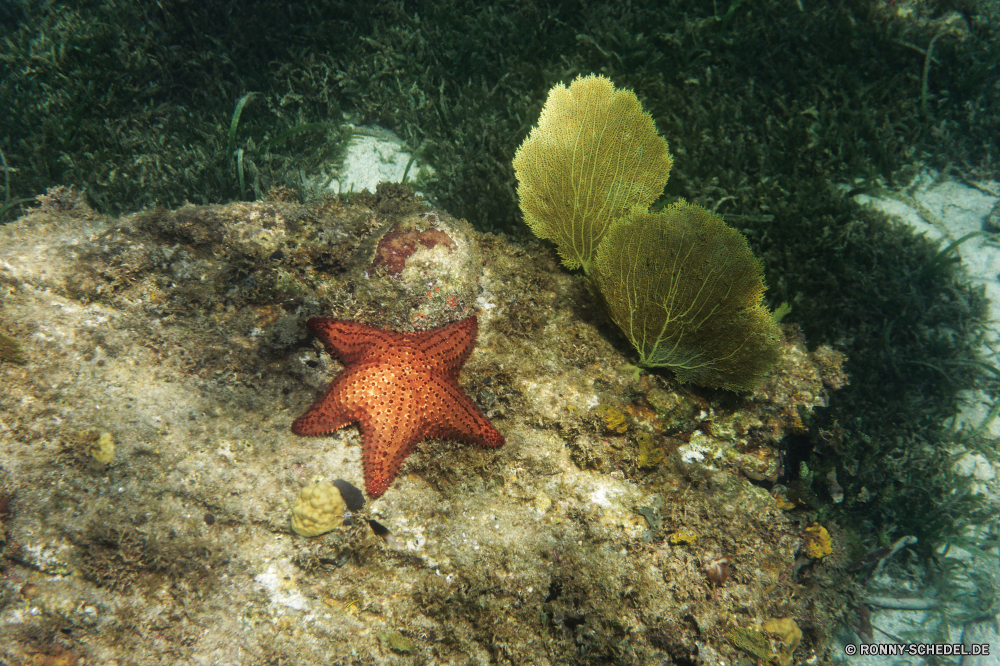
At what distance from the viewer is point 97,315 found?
293 cm

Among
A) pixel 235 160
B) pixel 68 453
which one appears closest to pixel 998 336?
pixel 68 453

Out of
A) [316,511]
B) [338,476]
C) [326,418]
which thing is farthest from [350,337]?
[316,511]

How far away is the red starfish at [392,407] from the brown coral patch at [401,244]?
675 millimetres

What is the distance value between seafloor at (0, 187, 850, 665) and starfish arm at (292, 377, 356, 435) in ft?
0.52

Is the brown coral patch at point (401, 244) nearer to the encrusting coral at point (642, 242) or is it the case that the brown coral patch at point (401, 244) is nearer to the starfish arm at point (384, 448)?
the encrusting coral at point (642, 242)

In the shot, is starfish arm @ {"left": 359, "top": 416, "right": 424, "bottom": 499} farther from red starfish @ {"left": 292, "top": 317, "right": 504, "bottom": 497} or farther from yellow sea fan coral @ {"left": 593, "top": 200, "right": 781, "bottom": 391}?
yellow sea fan coral @ {"left": 593, "top": 200, "right": 781, "bottom": 391}

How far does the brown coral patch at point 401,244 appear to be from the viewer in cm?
344

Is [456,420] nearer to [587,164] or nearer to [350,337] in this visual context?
[350,337]

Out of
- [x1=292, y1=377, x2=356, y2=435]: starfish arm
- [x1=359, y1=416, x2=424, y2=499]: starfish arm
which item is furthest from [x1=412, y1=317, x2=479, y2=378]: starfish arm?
[x1=292, y1=377, x2=356, y2=435]: starfish arm

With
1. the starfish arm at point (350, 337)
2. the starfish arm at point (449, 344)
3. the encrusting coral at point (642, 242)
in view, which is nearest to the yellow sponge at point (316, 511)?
the starfish arm at point (350, 337)

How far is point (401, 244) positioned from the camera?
3.49 metres

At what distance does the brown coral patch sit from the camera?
Result: 3.44 m

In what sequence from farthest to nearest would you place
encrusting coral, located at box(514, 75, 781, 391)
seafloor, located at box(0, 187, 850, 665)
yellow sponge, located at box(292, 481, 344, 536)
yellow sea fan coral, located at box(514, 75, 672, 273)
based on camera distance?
yellow sea fan coral, located at box(514, 75, 672, 273) < encrusting coral, located at box(514, 75, 781, 391) < yellow sponge, located at box(292, 481, 344, 536) < seafloor, located at box(0, 187, 850, 665)

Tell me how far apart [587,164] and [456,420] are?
2.40 m
